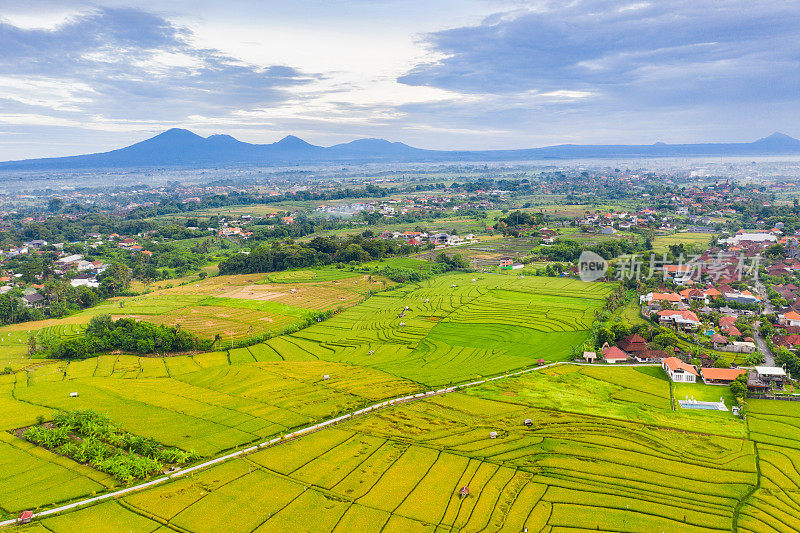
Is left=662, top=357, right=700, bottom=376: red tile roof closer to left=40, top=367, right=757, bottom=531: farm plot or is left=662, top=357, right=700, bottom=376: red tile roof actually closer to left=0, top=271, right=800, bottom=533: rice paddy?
left=0, top=271, right=800, bottom=533: rice paddy

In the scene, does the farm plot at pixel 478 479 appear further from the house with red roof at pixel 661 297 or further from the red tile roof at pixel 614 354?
the house with red roof at pixel 661 297

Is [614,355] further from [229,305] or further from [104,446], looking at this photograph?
[229,305]

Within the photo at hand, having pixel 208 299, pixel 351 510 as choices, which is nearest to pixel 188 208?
pixel 208 299

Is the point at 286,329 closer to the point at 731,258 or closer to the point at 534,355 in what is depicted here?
the point at 534,355

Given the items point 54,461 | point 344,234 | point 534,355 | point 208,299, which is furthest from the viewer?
point 344,234

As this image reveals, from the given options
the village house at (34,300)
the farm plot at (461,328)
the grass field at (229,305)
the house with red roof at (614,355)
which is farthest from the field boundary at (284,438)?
the village house at (34,300)

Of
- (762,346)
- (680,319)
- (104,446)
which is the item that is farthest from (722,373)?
(104,446)
